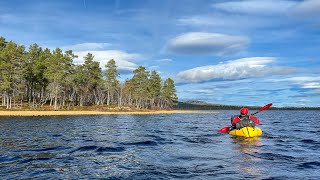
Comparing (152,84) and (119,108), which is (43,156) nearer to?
(119,108)

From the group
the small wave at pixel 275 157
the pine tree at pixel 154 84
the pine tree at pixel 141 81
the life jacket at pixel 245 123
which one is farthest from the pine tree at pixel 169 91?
the small wave at pixel 275 157

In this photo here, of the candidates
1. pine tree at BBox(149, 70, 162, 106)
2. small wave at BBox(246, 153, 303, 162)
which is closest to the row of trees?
pine tree at BBox(149, 70, 162, 106)

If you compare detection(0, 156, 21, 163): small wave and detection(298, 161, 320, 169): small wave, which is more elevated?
detection(0, 156, 21, 163): small wave

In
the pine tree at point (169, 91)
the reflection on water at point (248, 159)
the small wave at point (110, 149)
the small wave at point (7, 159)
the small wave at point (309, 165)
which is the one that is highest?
the pine tree at point (169, 91)

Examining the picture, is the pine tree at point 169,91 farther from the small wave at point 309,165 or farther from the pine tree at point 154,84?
the small wave at point 309,165

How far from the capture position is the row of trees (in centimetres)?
8406

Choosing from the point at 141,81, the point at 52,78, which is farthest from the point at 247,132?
the point at 141,81

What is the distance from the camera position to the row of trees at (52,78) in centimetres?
8406

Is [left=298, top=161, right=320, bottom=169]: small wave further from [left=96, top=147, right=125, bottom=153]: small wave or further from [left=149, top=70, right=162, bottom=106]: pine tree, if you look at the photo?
[left=149, top=70, right=162, bottom=106]: pine tree

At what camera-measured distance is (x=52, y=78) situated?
89688mm

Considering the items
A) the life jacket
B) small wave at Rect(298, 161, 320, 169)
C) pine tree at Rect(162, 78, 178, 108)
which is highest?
pine tree at Rect(162, 78, 178, 108)

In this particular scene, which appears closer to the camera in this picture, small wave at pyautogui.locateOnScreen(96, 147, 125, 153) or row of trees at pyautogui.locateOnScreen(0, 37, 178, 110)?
small wave at pyautogui.locateOnScreen(96, 147, 125, 153)

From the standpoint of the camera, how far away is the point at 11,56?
83375 mm

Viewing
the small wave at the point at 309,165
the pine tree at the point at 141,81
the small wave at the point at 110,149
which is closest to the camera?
the small wave at the point at 309,165
